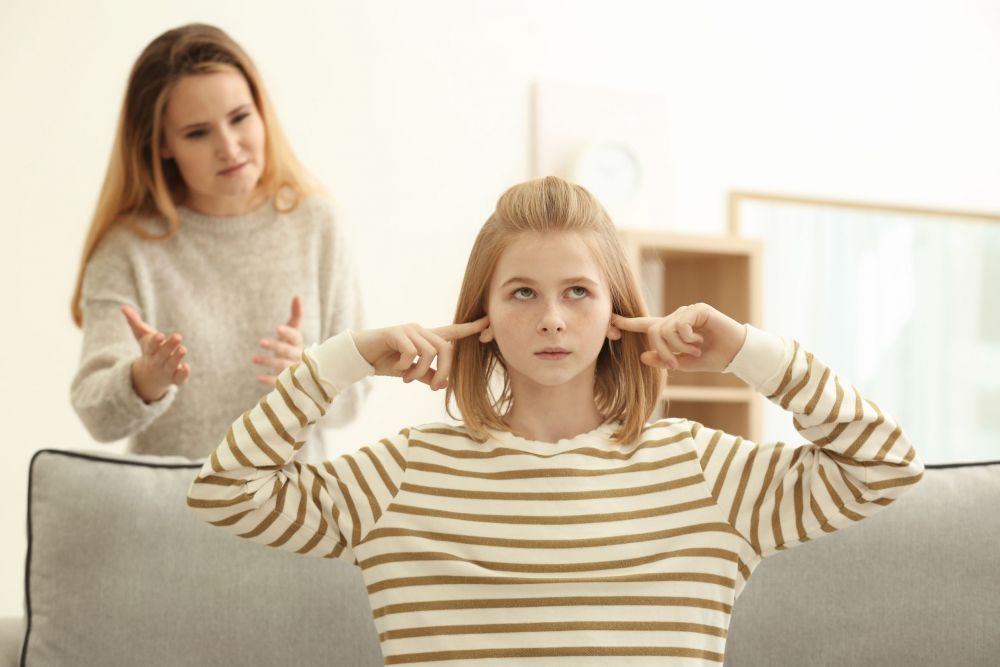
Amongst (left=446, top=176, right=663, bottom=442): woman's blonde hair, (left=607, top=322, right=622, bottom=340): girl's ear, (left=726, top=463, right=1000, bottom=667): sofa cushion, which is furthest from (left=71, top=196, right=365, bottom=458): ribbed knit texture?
(left=726, top=463, right=1000, bottom=667): sofa cushion

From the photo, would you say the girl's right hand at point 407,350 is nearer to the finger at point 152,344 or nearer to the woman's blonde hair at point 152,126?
the finger at point 152,344

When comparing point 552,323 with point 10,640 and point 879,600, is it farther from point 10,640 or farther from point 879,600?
point 10,640

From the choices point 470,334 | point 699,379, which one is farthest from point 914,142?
point 470,334

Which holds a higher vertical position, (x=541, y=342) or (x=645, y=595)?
(x=541, y=342)

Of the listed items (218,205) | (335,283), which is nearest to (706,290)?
(335,283)

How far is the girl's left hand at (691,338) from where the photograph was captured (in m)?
1.30

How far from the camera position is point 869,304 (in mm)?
3938

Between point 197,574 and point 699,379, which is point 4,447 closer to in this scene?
point 197,574

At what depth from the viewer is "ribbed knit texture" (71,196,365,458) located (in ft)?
6.08

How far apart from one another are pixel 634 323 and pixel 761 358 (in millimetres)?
157

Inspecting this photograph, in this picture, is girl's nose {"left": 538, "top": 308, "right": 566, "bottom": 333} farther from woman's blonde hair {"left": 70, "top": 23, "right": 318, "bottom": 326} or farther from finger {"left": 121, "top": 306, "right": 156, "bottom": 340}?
woman's blonde hair {"left": 70, "top": 23, "right": 318, "bottom": 326}

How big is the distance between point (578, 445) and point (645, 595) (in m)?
0.20

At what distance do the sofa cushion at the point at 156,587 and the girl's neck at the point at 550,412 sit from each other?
386 mm

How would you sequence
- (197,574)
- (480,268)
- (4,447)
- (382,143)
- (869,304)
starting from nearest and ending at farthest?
(480,268), (197,574), (4,447), (382,143), (869,304)
